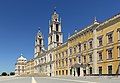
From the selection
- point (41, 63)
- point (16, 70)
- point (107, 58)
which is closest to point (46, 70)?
point (41, 63)

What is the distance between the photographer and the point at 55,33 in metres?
87.2

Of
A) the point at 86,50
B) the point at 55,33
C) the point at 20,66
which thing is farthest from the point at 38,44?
the point at 86,50

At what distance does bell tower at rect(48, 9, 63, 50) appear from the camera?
86.5 metres

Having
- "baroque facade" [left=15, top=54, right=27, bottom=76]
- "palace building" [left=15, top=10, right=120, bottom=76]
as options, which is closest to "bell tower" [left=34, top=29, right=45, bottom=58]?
"palace building" [left=15, top=10, right=120, bottom=76]

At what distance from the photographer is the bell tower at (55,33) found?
284 ft

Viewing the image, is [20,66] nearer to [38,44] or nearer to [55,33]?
[38,44]

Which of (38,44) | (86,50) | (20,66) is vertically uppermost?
(38,44)

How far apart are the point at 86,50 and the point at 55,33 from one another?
1259 inches

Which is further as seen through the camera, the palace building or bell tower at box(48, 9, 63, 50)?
bell tower at box(48, 9, 63, 50)

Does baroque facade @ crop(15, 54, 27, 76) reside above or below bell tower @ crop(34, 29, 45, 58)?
below

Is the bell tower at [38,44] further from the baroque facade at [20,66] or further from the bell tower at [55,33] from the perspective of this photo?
the baroque facade at [20,66]

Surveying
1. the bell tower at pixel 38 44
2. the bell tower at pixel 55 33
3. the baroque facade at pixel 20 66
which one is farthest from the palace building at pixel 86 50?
the baroque facade at pixel 20 66

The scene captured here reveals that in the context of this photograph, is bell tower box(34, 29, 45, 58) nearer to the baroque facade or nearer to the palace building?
the palace building

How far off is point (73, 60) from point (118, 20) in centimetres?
2326
